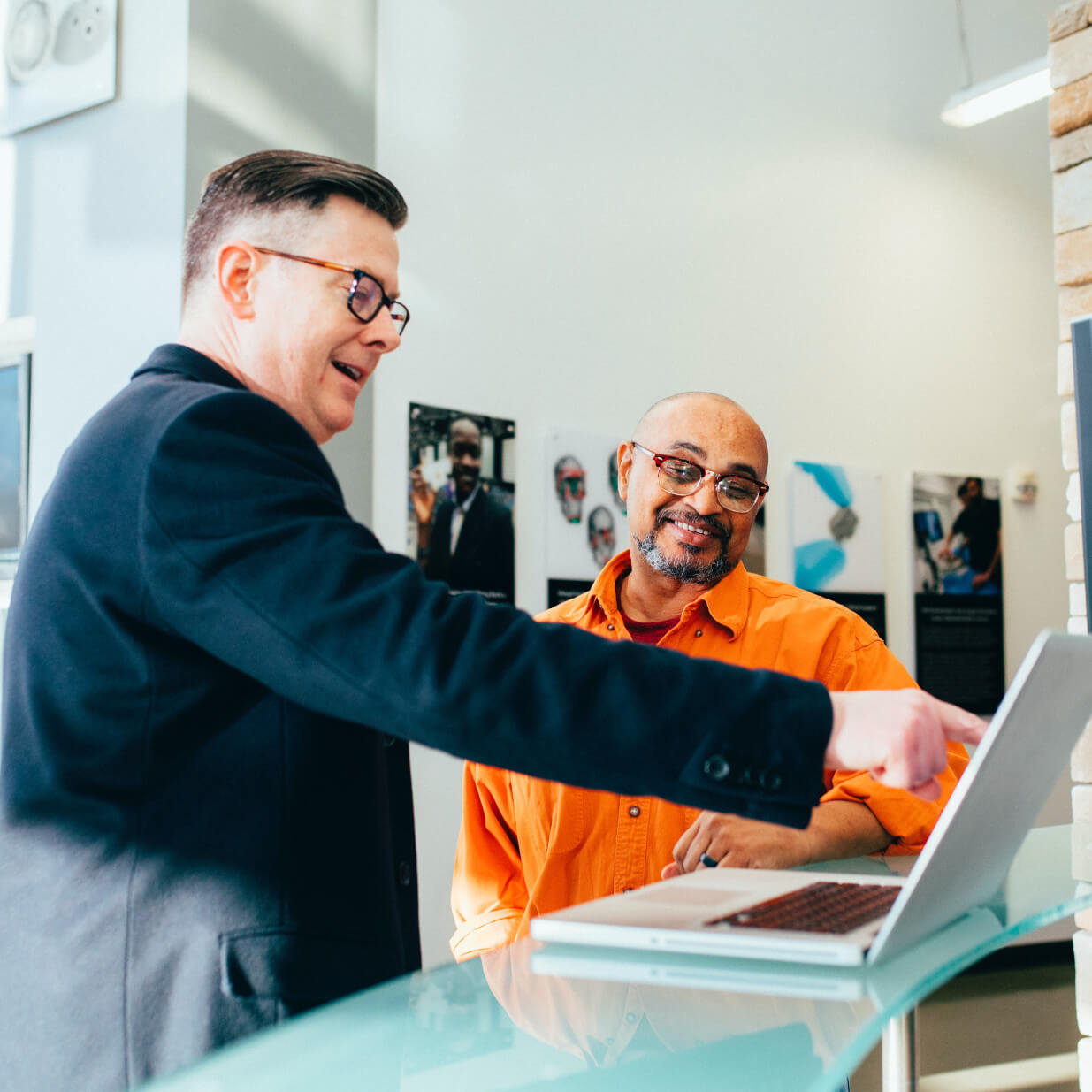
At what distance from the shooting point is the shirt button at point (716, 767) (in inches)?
38.1

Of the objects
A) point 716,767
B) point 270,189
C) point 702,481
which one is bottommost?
point 716,767

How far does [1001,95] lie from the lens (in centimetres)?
499

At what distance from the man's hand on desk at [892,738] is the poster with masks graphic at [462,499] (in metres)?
2.87

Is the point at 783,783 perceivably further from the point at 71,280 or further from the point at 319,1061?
the point at 71,280

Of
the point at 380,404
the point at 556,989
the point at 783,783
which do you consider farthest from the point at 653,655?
the point at 380,404

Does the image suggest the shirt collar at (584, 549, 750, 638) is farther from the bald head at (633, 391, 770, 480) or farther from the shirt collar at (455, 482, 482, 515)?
the shirt collar at (455, 482, 482, 515)

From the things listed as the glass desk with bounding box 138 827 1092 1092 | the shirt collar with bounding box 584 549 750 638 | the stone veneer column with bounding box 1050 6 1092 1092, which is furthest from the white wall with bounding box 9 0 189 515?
the glass desk with bounding box 138 827 1092 1092

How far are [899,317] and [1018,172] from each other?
55.6 inches

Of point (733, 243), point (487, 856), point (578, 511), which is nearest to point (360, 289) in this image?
point (487, 856)

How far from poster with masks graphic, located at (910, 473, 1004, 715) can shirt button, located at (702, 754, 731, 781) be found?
4744 mm

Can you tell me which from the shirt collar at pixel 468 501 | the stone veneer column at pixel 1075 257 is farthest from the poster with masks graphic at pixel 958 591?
the stone veneer column at pixel 1075 257

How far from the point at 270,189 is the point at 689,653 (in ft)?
3.88

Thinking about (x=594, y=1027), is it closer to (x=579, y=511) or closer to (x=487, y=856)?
(x=487, y=856)

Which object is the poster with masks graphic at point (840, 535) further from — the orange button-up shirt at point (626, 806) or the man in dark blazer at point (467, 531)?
the orange button-up shirt at point (626, 806)
